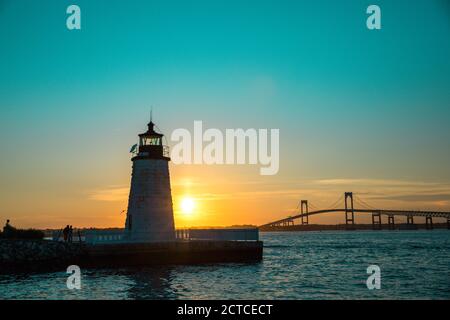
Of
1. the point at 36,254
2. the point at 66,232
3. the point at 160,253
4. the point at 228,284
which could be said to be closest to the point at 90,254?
the point at 36,254

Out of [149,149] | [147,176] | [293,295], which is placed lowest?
[293,295]

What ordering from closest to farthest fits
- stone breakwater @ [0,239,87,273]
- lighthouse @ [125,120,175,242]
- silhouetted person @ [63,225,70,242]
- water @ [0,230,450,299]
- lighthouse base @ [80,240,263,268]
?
water @ [0,230,450,299] → stone breakwater @ [0,239,87,273] → lighthouse base @ [80,240,263,268] → lighthouse @ [125,120,175,242] → silhouetted person @ [63,225,70,242]

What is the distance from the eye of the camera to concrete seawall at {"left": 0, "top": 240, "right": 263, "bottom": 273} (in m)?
31.0

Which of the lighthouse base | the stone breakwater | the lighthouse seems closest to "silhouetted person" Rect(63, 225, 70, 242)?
the stone breakwater

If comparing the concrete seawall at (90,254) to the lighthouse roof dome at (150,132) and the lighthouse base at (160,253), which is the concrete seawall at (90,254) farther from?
the lighthouse roof dome at (150,132)

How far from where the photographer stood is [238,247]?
3703cm

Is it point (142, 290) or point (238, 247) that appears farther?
point (238, 247)

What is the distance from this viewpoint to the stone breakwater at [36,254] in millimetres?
30625

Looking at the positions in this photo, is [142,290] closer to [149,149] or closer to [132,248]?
[132,248]

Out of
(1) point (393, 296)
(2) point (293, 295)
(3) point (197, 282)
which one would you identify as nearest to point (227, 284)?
(3) point (197, 282)

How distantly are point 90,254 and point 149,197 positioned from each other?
5769 millimetres

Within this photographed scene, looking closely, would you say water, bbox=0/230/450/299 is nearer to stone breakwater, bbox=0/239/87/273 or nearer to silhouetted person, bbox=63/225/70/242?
stone breakwater, bbox=0/239/87/273

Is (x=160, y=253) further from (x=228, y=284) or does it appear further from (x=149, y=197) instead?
(x=228, y=284)
